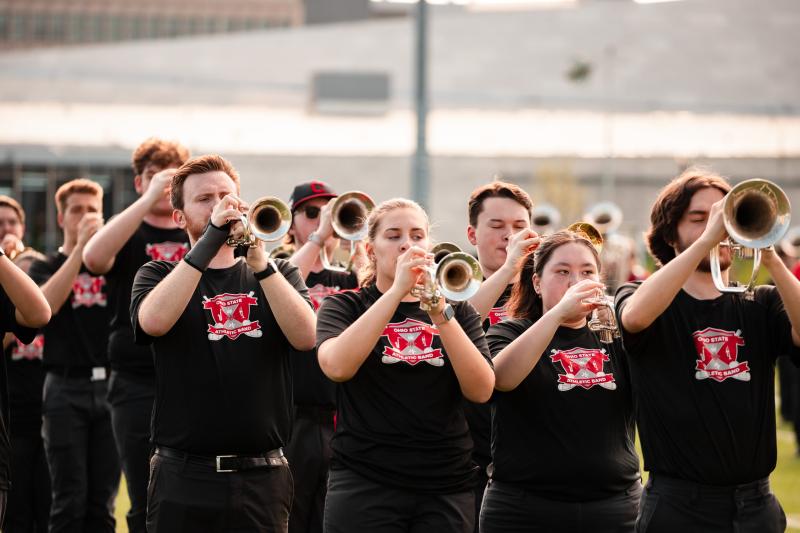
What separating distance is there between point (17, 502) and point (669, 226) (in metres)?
4.51

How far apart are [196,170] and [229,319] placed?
73cm

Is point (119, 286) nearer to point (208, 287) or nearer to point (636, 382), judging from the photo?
point (208, 287)

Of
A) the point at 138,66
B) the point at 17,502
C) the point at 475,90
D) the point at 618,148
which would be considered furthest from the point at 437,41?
the point at 17,502

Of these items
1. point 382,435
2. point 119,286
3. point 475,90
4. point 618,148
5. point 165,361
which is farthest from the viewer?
point 475,90

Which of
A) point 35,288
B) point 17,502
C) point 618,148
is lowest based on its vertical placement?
point 17,502

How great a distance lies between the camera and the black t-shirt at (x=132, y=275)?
621 centimetres

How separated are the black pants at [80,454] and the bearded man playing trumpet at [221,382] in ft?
7.68

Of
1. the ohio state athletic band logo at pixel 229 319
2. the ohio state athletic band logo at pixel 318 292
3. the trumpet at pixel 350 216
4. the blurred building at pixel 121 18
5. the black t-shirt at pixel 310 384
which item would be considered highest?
the blurred building at pixel 121 18

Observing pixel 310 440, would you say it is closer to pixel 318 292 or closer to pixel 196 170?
pixel 318 292

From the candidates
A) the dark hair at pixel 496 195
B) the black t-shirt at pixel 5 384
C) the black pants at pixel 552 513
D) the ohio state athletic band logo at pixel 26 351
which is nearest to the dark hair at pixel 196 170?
the black t-shirt at pixel 5 384

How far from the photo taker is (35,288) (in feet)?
15.6

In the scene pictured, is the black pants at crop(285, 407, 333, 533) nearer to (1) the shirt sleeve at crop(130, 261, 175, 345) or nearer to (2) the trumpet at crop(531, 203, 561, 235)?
(1) the shirt sleeve at crop(130, 261, 175, 345)

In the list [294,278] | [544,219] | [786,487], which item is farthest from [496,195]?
[786,487]

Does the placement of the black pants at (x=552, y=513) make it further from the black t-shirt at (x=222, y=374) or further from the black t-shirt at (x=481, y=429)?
the black t-shirt at (x=222, y=374)
